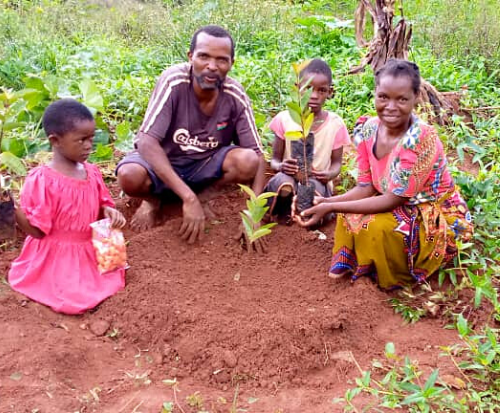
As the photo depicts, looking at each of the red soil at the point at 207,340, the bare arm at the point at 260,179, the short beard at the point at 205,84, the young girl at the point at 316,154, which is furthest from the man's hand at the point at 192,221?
the short beard at the point at 205,84

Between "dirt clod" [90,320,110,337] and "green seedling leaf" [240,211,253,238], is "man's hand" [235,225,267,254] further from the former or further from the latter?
"dirt clod" [90,320,110,337]

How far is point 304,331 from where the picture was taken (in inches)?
103

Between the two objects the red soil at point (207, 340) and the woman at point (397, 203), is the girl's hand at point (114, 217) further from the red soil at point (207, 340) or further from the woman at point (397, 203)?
the woman at point (397, 203)

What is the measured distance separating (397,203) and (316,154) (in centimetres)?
92

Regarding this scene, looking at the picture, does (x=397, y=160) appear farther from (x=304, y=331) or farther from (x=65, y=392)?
(x=65, y=392)

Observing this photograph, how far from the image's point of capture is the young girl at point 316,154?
3.47 meters

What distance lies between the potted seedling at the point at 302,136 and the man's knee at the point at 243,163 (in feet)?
0.79

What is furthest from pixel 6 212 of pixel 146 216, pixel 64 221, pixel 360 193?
pixel 360 193

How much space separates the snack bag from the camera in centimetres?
283

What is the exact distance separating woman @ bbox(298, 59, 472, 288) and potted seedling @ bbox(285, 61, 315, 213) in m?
0.21

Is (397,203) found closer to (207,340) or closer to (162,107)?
(207,340)

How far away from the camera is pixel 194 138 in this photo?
138 inches

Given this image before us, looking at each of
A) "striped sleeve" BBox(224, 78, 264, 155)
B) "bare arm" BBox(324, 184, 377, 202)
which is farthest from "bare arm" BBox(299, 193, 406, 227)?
"striped sleeve" BBox(224, 78, 264, 155)

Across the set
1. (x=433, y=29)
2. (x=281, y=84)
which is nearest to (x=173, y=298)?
(x=281, y=84)
